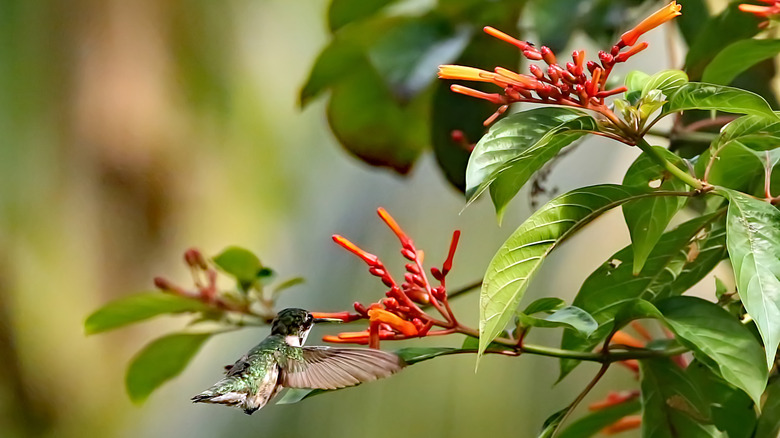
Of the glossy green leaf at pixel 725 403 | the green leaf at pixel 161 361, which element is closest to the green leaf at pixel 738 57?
the glossy green leaf at pixel 725 403

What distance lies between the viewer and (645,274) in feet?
1.65

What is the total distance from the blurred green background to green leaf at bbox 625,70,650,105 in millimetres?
936

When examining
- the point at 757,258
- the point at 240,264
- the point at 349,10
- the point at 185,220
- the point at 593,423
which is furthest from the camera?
the point at 185,220

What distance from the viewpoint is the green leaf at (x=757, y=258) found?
14.3 inches

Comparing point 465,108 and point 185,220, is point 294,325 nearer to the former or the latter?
point 465,108

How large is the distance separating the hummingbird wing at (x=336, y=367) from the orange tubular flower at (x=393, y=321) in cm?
3

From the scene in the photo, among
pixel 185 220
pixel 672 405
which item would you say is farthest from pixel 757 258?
pixel 185 220

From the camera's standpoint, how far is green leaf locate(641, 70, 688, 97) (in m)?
0.41

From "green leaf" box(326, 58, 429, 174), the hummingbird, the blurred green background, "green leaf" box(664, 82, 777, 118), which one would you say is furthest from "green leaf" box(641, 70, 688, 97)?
the blurred green background

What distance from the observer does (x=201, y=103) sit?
58.3 inches

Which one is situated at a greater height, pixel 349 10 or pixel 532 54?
pixel 349 10

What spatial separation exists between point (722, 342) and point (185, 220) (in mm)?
1231

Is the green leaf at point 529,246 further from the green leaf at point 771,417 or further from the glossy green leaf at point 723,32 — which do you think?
the glossy green leaf at point 723,32

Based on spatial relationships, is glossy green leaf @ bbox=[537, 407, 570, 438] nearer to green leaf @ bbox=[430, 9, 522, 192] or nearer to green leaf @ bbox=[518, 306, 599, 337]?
green leaf @ bbox=[518, 306, 599, 337]
